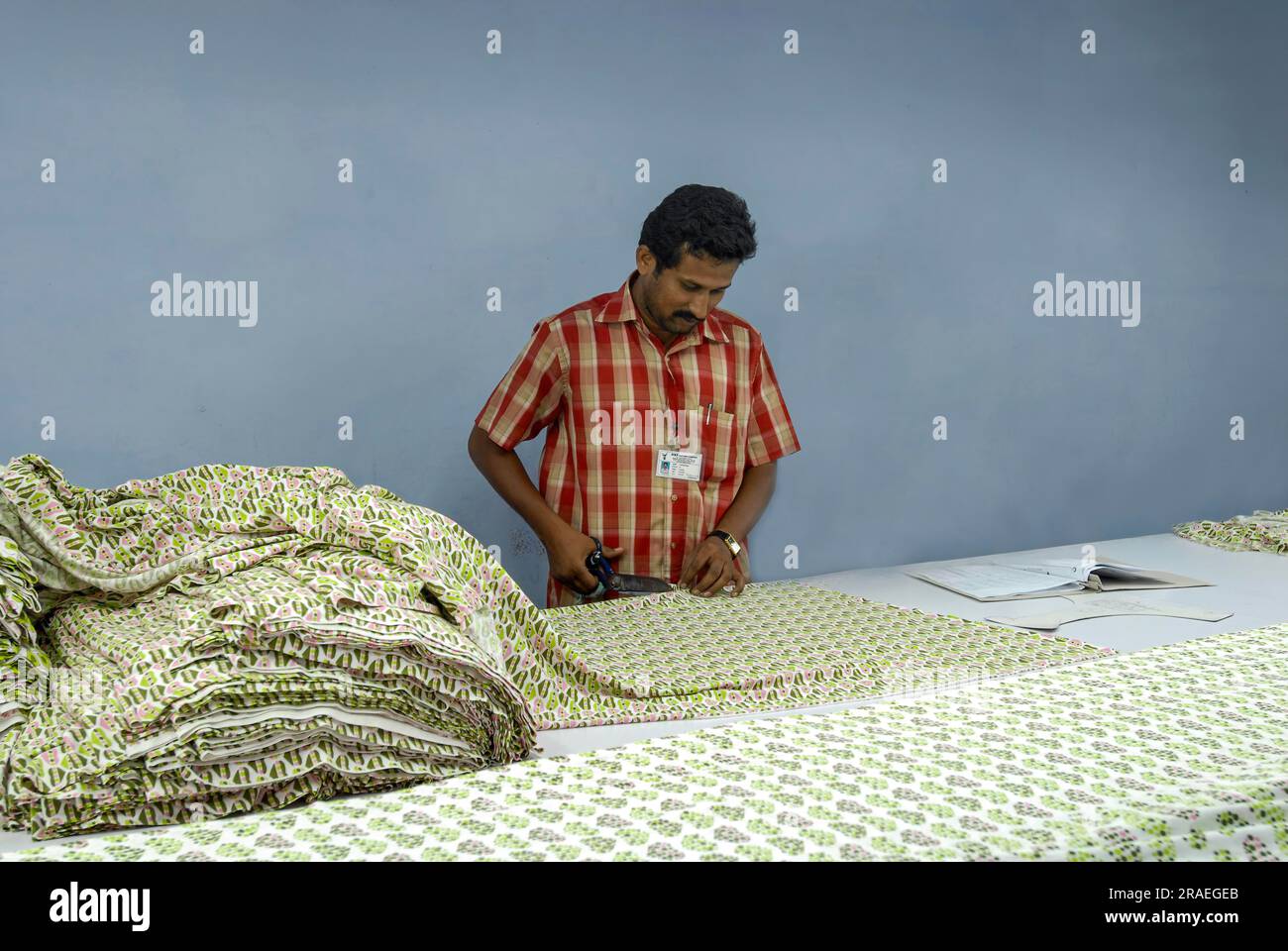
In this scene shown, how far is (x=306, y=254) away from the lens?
103 inches

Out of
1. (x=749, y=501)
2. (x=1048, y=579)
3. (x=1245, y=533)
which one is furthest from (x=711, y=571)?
(x=1245, y=533)

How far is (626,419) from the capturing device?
256cm

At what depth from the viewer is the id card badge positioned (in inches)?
101

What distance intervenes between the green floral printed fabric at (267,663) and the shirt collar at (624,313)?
1017 mm

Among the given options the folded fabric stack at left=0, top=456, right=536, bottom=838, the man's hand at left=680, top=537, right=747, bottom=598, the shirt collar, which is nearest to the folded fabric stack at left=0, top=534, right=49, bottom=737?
the folded fabric stack at left=0, top=456, right=536, bottom=838

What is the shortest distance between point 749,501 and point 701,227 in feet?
2.27

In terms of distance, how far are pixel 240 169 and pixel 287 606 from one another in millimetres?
1680

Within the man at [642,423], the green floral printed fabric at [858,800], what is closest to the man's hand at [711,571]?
the man at [642,423]

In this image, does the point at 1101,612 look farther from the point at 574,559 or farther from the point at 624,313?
the point at 624,313

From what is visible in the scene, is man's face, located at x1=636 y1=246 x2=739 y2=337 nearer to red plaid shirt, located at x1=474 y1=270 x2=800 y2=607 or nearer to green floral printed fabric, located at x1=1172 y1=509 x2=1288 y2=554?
red plaid shirt, located at x1=474 y1=270 x2=800 y2=607

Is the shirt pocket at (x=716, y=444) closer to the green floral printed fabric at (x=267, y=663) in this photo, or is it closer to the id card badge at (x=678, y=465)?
the id card badge at (x=678, y=465)

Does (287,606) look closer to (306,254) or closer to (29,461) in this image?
(29,461)

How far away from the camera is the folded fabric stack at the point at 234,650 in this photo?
1145mm

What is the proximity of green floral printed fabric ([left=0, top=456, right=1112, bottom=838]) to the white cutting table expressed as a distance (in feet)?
0.16
